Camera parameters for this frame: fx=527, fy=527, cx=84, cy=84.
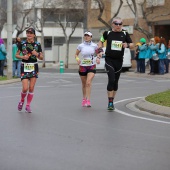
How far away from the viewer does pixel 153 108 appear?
11.8 metres

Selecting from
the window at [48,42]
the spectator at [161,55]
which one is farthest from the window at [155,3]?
the window at [48,42]

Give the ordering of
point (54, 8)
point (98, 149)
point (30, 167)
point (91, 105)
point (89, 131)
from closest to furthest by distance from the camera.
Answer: point (30, 167) < point (98, 149) < point (89, 131) < point (91, 105) < point (54, 8)

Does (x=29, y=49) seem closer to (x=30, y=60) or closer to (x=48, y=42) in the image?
(x=30, y=60)

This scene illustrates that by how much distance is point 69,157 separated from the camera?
6840mm

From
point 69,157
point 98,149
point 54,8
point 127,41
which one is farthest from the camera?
point 54,8

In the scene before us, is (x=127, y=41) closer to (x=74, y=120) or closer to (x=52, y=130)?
(x=74, y=120)

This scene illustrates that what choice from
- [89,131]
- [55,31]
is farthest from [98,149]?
[55,31]

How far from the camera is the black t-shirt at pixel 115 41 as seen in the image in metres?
11.8

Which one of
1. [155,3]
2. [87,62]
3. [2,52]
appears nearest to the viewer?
[87,62]

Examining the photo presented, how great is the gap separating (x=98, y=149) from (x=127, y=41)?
4995 millimetres

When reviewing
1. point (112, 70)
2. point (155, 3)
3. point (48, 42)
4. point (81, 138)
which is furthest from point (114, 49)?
point (48, 42)

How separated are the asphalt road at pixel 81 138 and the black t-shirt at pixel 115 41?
4.26 ft

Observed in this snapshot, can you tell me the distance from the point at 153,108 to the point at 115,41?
1.73 metres

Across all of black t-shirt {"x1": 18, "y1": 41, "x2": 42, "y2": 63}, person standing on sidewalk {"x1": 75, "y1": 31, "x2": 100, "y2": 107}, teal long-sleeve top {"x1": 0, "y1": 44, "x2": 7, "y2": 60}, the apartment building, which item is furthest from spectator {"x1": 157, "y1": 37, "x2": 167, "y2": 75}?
black t-shirt {"x1": 18, "y1": 41, "x2": 42, "y2": 63}
